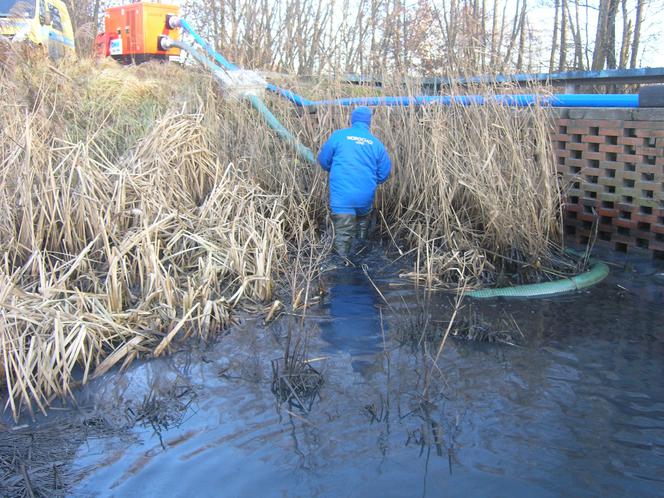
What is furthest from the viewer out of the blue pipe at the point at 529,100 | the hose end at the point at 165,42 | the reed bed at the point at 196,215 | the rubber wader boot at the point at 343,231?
the hose end at the point at 165,42

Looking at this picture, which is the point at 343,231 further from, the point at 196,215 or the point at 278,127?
the point at 278,127

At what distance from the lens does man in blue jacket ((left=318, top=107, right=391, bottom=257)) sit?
756 centimetres

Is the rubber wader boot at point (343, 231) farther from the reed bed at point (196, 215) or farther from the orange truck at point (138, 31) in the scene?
the orange truck at point (138, 31)

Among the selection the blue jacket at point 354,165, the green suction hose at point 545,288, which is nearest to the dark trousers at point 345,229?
the blue jacket at point 354,165

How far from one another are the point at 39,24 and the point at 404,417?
11172 mm

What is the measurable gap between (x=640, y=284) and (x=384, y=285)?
8.10 ft

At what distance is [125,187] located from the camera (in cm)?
674

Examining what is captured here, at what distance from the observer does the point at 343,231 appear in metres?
7.86

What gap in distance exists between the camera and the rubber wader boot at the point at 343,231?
25.7ft

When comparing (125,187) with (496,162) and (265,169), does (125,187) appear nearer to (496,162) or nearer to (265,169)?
(265,169)

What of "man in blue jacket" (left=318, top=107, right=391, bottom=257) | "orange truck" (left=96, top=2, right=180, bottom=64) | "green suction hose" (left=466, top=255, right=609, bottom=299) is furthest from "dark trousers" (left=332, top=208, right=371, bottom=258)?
"orange truck" (left=96, top=2, right=180, bottom=64)

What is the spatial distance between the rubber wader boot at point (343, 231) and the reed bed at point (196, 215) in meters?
0.15

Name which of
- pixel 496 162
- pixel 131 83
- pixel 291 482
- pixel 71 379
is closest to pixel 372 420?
pixel 291 482

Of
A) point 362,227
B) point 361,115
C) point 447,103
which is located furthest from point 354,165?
point 447,103
